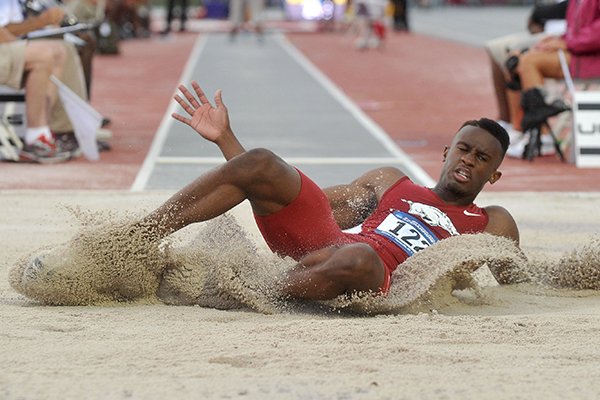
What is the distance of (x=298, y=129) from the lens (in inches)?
464

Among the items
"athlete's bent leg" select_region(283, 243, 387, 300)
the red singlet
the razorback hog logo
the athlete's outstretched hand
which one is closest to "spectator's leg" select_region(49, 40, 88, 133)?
the athlete's outstretched hand

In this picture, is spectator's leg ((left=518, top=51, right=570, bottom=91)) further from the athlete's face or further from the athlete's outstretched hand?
the athlete's outstretched hand

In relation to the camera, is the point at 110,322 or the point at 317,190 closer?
the point at 110,322

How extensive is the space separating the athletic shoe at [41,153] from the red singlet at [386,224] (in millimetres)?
4621

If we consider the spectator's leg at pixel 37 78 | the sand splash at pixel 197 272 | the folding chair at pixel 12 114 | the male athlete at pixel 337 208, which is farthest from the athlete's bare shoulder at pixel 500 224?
the folding chair at pixel 12 114

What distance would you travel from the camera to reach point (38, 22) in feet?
31.9

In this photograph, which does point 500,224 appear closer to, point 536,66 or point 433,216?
point 433,216

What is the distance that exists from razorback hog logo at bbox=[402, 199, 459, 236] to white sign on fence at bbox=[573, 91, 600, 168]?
461cm

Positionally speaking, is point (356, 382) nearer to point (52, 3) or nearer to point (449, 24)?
point (52, 3)

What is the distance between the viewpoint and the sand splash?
5.02 m

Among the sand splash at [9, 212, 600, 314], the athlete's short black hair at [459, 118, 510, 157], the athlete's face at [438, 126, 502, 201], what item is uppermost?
the athlete's short black hair at [459, 118, 510, 157]

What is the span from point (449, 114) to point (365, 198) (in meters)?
7.78

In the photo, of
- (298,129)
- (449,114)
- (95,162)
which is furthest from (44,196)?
(449,114)

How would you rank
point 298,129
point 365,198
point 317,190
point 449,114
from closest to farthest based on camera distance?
point 317,190, point 365,198, point 298,129, point 449,114
